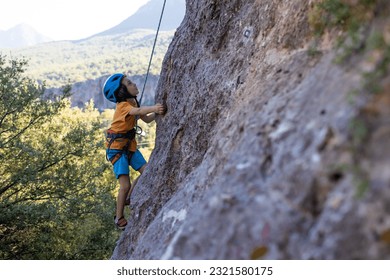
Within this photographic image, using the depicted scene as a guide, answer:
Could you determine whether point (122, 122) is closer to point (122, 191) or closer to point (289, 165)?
point (122, 191)

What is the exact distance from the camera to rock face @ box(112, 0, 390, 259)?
2.69 meters

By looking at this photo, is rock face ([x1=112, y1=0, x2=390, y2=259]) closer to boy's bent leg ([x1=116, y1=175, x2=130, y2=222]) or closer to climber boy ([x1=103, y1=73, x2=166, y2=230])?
climber boy ([x1=103, y1=73, x2=166, y2=230])

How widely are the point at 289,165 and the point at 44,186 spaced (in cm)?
1500

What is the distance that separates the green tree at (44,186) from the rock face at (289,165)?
1097cm

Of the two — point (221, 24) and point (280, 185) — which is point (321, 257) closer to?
point (280, 185)

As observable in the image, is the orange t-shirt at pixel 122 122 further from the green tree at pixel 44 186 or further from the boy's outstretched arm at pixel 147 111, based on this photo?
the green tree at pixel 44 186

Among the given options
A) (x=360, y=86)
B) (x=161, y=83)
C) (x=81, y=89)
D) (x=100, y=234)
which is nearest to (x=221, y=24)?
(x=161, y=83)

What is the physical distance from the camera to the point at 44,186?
16719 mm

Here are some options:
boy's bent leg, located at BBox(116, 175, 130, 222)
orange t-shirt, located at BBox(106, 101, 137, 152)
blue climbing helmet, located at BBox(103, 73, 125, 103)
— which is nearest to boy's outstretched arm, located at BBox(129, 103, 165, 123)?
orange t-shirt, located at BBox(106, 101, 137, 152)

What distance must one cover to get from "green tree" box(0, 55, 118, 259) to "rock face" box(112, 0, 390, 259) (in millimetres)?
10975

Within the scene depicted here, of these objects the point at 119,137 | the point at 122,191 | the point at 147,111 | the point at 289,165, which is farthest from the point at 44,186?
the point at 289,165

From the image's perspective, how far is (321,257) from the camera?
110 inches

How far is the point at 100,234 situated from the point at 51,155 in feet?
12.8

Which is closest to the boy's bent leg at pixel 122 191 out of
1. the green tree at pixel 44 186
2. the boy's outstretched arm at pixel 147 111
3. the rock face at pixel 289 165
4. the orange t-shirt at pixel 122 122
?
the orange t-shirt at pixel 122 122
